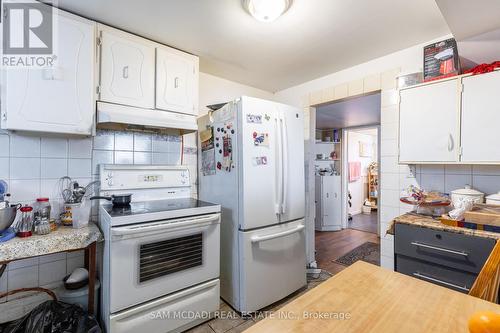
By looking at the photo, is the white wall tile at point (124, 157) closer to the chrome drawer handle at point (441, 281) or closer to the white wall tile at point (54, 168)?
the white wall tile at point (54, 168)

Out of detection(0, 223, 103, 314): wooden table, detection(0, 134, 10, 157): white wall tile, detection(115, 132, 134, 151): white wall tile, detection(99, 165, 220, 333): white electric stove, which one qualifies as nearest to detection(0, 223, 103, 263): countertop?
detection(0, 223, 103, 314): wooden table

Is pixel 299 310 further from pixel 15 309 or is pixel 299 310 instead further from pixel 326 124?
pixel 326 124

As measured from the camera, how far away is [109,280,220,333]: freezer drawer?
4.76ft

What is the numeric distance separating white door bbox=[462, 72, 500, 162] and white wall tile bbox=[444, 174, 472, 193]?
0.29m

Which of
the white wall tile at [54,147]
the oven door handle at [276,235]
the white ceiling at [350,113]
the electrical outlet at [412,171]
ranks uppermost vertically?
the white ceiling at [350,113]

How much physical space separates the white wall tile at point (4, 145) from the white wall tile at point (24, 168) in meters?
0.05

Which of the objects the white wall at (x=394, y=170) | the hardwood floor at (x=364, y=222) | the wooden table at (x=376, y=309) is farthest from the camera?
the hardwood floor at (x=364, y=222)

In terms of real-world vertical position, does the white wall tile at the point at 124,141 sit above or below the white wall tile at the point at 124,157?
above

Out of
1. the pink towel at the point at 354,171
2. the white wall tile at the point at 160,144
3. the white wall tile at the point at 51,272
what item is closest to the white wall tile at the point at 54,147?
the white wall tile at the point at 160,144

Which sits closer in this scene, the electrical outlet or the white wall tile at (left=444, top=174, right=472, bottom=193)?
the white wall tile at (left=444, top=174, right=472, bottom=193)

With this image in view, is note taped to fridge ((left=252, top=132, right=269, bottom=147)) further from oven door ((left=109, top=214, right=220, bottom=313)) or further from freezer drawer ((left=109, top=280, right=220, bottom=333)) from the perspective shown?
freezer drawer ((left=109, top=280, right=220, bottom=333))

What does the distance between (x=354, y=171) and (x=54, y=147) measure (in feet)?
19.0

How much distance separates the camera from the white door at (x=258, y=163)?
1837 millimetres

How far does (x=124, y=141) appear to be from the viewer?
6.79ft
